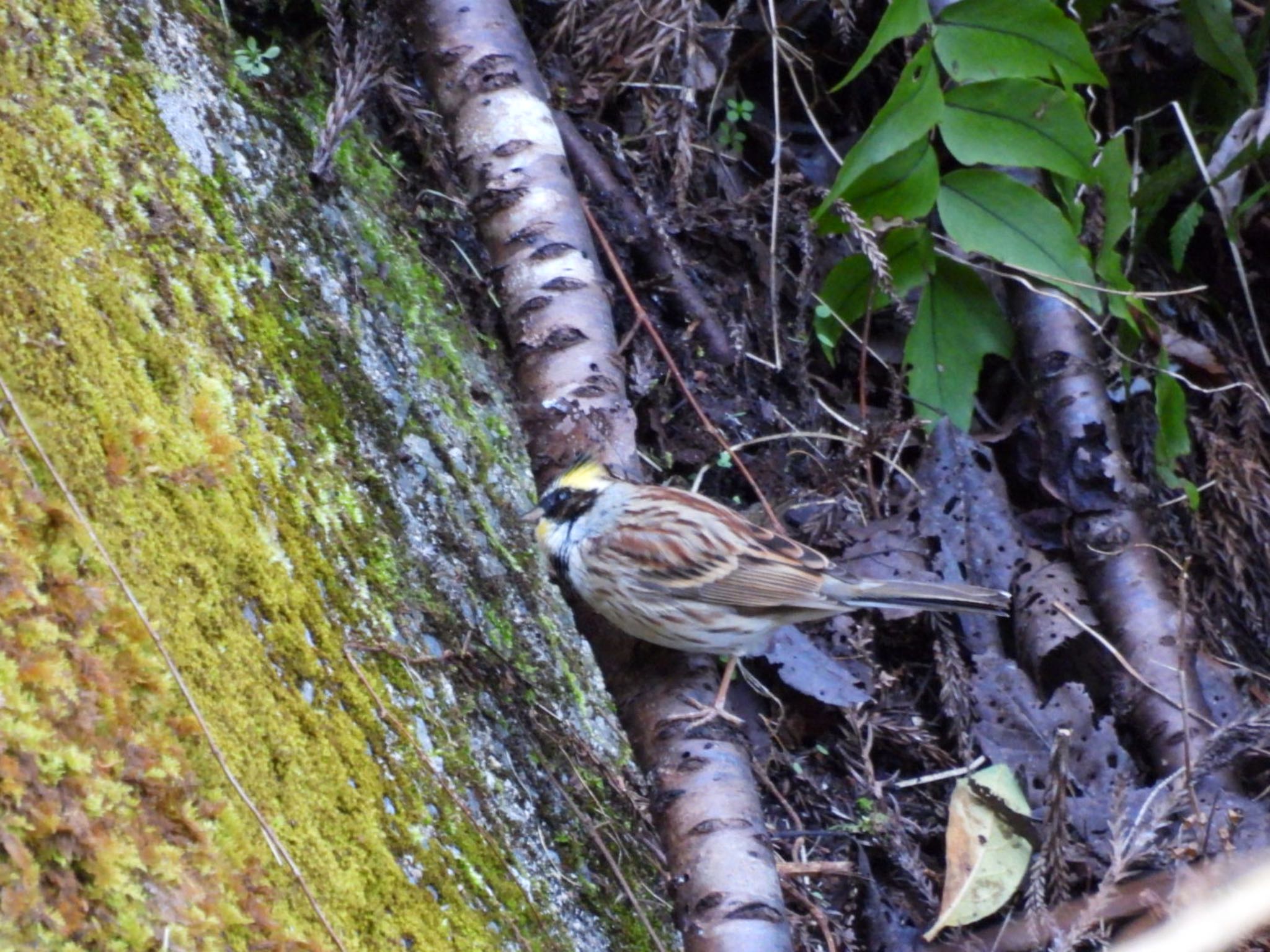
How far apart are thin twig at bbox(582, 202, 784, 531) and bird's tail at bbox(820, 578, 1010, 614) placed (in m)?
0.40

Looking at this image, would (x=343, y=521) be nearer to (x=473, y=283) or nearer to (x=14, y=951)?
(x=14, y=951)

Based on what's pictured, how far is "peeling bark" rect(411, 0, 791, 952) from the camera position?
2854 millimetres

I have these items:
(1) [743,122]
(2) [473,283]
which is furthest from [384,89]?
(1) [743,122]

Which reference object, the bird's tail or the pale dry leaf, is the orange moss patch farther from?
the bird's tail

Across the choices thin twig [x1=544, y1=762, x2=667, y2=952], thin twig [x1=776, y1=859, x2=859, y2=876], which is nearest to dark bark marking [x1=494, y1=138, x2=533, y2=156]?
thin twig [x1=544, y1=762, x2=667, y2=952]

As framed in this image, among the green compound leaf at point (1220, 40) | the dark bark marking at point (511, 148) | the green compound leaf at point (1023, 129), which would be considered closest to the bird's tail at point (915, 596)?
the green compound leaf at point (1023, 129)

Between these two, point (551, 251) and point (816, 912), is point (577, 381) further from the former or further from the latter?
point (816, 912)

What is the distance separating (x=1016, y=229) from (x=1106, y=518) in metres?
1.11

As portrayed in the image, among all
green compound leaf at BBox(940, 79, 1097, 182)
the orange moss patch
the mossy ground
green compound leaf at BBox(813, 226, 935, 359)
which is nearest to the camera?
the orange moss patch

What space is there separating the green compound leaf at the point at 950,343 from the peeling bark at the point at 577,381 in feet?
4.90

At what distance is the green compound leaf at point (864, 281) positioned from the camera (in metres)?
4.68

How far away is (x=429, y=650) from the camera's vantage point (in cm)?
274

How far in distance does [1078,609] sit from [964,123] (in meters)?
1.72

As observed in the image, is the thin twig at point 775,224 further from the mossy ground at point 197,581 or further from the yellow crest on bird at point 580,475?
the mossy ground at point 197,581
